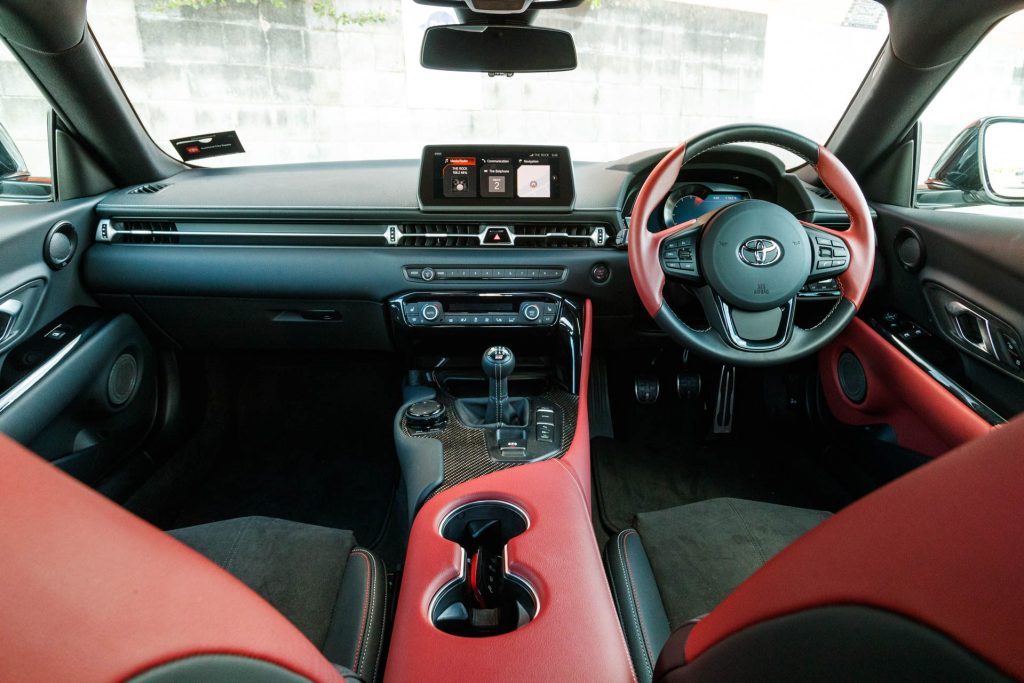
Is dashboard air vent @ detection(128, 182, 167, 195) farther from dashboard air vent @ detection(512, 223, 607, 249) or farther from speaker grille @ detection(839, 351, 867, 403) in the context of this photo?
speaker grille @ detection(839, 351, 867, 403)

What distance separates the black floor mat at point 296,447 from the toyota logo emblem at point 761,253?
4.55 feet

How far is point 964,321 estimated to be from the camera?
1.63 metres

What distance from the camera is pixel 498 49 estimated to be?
1.86 m

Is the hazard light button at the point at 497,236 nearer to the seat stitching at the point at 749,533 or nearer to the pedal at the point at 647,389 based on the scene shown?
the pedal at the point at 647,389

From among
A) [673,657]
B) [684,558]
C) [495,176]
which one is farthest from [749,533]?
[495,176]

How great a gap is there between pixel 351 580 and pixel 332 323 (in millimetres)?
1032

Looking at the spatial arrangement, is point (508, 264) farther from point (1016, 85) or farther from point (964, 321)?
point (1016, 85)

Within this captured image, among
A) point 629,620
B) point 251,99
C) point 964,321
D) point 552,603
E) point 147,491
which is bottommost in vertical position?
point 147,491

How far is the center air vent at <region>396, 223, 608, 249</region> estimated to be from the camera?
1897mm

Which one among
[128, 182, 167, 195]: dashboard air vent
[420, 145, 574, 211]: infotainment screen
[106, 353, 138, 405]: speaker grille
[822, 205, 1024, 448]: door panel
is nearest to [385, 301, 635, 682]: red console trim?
[420, 145, 574, 211]: infotainment screen

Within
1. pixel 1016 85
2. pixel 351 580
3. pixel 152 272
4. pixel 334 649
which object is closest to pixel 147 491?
pixel 152 272

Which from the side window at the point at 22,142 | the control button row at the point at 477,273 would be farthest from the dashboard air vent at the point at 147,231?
the control button row at the point at 477,273

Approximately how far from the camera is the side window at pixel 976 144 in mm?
1874

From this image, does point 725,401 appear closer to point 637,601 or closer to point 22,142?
point 637,601
